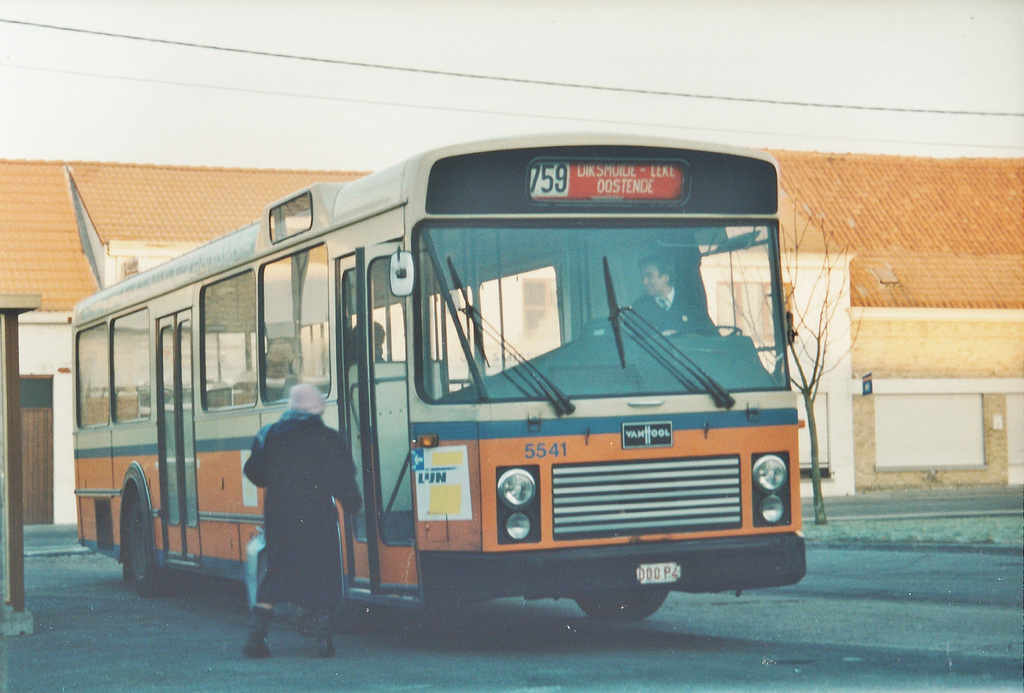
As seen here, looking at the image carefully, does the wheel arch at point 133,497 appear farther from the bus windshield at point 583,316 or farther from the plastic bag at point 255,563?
the bus windshield at point 583,316

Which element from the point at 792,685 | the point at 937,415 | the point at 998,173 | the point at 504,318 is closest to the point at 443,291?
the point at 504,318

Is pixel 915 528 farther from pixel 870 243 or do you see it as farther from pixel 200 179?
pixel 200 179

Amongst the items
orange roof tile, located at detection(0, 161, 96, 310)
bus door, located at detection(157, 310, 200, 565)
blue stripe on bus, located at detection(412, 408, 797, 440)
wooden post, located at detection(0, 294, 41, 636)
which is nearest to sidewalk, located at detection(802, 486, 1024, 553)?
blue stripe on bus, located at detection(412, 408, 797, 440)

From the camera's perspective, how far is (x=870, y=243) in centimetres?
3856

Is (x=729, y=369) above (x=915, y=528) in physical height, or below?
above

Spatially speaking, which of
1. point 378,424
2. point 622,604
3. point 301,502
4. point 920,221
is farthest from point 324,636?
point 920,221

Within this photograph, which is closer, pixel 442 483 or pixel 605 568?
pixel 605 568

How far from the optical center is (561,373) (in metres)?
8.90

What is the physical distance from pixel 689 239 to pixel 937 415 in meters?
29.4

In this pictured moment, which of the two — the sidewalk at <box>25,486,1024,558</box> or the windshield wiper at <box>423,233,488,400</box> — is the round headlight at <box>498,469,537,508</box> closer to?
the windshield wiper at <box>423,233,488,400</box>

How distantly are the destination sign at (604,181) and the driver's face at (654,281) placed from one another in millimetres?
489

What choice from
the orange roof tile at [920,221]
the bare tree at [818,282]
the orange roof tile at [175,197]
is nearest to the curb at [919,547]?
the bare tree at [818,282]

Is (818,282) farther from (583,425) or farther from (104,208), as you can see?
(583,425)

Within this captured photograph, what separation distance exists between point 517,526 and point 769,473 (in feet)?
5.56
